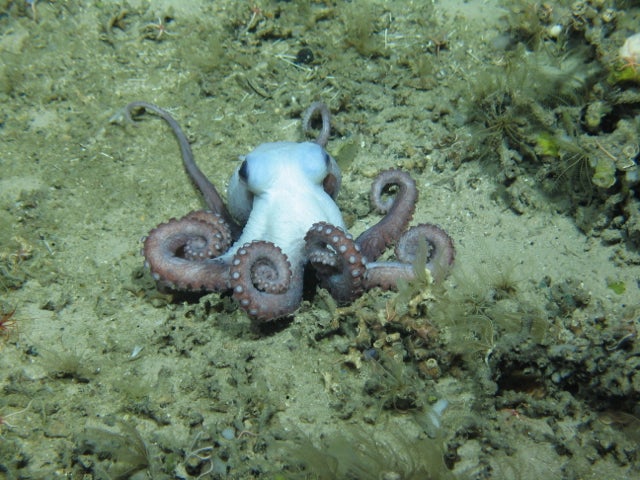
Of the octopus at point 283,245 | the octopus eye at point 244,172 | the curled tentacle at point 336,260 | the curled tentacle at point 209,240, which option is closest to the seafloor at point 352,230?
the curled tentacle at point 336,260

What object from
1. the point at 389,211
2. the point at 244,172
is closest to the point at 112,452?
the point at 244,172

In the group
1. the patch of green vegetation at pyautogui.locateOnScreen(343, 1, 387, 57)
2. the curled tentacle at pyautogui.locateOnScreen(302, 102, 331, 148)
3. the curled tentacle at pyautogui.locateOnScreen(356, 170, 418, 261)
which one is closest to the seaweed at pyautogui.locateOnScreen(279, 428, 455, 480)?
the curled tentacle at pyautogui.locateOnScreen(356, 170, 418, 261)

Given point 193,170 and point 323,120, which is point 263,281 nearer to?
point 193,170

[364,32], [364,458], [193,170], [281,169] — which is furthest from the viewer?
[364,32]

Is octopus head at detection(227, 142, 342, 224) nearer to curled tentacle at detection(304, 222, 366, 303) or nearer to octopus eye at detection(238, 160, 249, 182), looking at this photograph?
octopus eye at detection(238, 160, 249, 182)

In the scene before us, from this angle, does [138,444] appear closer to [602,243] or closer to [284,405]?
[284,405]

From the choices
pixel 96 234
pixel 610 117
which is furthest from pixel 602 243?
pixel 96 234
